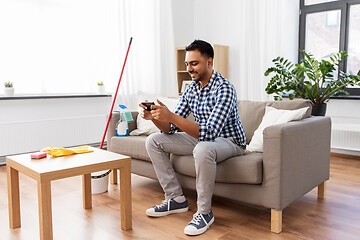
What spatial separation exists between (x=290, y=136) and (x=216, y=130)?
388mm

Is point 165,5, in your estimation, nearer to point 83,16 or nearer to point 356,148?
point 83,16

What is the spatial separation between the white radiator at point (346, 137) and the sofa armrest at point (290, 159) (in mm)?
1579

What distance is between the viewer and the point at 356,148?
11.5 ft

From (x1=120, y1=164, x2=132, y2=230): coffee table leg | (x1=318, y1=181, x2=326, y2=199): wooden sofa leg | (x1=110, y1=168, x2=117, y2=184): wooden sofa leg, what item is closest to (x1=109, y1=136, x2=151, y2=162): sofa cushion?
(x1=110, y1=168, x2=117, y2=184): wooden sofa leg

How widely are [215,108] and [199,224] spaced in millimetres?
622

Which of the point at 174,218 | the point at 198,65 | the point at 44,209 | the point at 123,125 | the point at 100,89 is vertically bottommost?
the point at 174,218

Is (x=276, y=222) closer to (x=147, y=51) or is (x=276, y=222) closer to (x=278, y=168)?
(x=278, y=168)

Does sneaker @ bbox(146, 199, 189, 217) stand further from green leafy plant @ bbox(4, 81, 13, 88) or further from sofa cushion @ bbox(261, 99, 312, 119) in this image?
green leafy plant @ bbox(4, 81, 13, 88)

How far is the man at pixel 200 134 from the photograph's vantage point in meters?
1.77

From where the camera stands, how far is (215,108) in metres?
1.83

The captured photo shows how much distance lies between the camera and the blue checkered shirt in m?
1.82

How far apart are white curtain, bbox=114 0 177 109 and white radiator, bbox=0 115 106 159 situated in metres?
0.49

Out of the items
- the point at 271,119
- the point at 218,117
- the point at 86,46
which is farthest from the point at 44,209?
Answer: the point at 86,46

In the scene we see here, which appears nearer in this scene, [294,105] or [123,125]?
[294,105]
